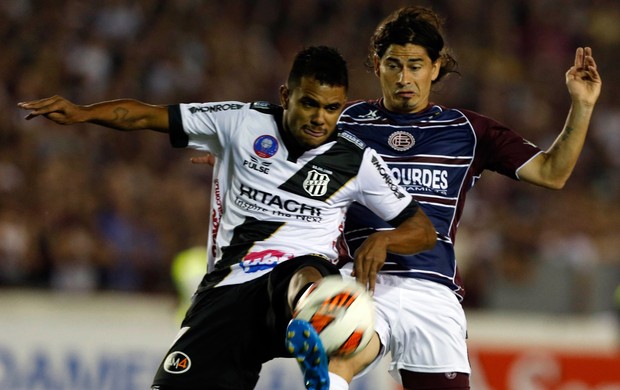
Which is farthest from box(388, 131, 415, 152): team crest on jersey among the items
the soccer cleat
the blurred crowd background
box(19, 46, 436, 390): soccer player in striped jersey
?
the blurred crowd background

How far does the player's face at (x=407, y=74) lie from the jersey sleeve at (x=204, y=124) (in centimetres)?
73

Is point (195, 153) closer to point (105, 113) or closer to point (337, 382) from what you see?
point (105, 113)

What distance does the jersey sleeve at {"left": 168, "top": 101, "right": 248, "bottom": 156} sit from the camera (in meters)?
4.74

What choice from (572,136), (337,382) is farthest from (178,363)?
(572,136)

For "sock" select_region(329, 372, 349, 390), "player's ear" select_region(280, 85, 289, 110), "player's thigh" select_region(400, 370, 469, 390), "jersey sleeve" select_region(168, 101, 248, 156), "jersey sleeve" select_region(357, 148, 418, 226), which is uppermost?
"player's ear" select_region(280, 85, 289, 110)

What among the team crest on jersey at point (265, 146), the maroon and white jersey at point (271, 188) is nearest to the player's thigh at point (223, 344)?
the maroon and white jersey at point (271, 188)

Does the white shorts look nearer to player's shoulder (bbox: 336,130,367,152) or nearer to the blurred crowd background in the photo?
player's shoulder (bbox: 336,130,367,152)

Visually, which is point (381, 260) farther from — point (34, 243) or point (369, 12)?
point (369, 12)

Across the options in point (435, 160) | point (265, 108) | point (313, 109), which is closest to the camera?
point (313, 109)

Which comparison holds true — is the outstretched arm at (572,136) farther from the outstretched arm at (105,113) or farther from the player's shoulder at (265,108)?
the outstretched arm at (105,113)

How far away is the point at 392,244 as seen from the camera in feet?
14.8

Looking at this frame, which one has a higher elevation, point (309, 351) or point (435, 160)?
point (435, 160)

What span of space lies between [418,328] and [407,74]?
115cm

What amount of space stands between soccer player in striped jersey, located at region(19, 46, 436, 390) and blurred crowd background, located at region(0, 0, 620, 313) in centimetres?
359
